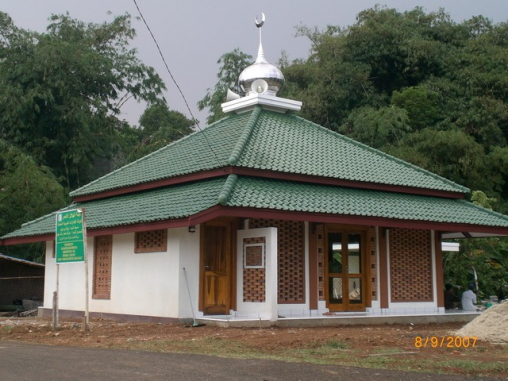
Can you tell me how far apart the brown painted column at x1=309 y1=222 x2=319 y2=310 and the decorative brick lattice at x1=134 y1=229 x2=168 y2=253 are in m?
3.47

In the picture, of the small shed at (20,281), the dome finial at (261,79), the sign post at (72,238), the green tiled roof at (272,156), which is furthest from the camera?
the small shed at (20,281)

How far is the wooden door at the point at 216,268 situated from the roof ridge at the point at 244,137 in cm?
156

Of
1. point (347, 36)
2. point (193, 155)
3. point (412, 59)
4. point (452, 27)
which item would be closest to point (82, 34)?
point (347, 36)

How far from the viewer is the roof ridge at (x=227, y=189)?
1472cm

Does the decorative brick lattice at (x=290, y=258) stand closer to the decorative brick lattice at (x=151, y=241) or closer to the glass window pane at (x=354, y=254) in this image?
the glass window pane at (x=354, y=254)

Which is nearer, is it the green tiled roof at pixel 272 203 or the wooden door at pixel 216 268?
the green tiled roof at pixel 272 203

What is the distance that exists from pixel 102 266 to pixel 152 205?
8.77 feet

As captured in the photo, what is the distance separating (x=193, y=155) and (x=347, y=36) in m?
25.6

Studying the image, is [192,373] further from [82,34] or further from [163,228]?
[82,34]

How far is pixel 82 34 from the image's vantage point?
42.3m

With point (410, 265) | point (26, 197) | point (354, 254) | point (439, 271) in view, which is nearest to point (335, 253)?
point (354, 254)

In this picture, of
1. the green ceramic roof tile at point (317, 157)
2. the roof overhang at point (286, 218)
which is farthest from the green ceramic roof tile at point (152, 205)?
the green ceramic roof tile at point (317, 157)

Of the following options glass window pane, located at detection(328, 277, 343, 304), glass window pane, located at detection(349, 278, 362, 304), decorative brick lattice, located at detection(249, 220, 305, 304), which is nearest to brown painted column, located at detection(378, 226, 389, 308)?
glass window pane, located at detection(349, 278, 362, 304)

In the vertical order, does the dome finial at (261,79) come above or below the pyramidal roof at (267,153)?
above
